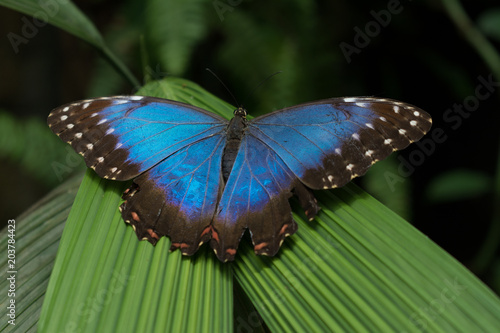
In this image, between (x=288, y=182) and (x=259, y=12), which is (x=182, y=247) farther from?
(x=259, y=12)

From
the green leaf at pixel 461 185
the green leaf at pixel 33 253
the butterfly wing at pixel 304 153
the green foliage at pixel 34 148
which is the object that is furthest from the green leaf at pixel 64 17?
the green leaf at pixel 461 185

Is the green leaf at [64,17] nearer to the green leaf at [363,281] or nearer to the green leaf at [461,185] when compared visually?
the green leaf at [363,281]

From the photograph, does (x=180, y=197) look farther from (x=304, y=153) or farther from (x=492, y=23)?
(x=492, y=23)

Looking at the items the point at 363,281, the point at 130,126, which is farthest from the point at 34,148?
the point at 363,281

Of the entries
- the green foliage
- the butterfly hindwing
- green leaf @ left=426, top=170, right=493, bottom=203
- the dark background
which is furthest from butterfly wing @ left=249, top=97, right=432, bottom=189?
the green foliage

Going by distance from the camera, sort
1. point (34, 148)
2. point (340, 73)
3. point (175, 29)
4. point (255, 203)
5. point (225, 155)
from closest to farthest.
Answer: point (255, 203) < point (225, 155) < point (175, 29) < point (34, 148) < point (340, 73)

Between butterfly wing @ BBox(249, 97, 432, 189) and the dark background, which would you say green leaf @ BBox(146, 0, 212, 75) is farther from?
butterfly wing @ BBox(249, 97, 432, 189)
